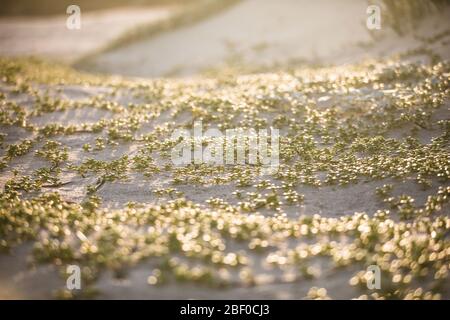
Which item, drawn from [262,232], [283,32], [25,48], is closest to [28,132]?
[262,232]

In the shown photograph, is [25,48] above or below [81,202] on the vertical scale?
above

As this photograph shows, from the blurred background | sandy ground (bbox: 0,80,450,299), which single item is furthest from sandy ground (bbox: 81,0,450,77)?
sandy ground (bbox: 0,80,450,299)

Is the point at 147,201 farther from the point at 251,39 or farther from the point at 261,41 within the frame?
the point at 251,39

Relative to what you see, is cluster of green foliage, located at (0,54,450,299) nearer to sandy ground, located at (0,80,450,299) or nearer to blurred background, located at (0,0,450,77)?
sandy ground, located at (0,80,450,299)

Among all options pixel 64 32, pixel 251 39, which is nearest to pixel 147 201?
pixel 251 39

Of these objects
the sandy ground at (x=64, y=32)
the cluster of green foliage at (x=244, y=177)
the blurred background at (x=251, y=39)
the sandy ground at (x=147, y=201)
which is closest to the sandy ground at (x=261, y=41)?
the blurred background at (x=251, y=39)

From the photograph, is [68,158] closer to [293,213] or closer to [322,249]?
[293,213]
